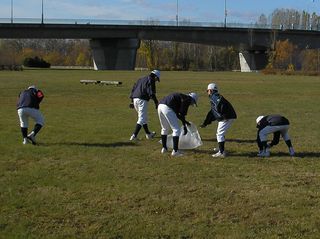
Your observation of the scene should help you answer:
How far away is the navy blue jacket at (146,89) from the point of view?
12.4m

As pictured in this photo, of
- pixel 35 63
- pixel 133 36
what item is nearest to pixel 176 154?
pixel 133 36

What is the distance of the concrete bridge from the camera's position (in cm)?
8369

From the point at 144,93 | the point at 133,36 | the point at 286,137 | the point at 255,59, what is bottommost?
the point at 286,137

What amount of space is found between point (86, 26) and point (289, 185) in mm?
79846

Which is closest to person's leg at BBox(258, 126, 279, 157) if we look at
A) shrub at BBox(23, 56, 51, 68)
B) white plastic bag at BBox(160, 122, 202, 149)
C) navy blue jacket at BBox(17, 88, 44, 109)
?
white plastic bag at BBox(160, 122, 202, 149)

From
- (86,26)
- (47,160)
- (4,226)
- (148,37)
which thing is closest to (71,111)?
(47,160)

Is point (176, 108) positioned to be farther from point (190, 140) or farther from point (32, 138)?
point (32, 138)

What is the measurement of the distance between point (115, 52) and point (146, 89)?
273ft

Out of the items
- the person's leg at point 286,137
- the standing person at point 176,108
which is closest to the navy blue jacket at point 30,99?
the standing person at point 176,108

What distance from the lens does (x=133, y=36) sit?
91188mm

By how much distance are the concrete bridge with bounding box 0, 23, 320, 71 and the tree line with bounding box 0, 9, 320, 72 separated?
10.3 feet

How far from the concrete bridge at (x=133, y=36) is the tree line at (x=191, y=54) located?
123 inches

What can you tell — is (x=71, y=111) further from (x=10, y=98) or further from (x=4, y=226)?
(x=4, y=226)

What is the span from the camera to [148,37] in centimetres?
9188
